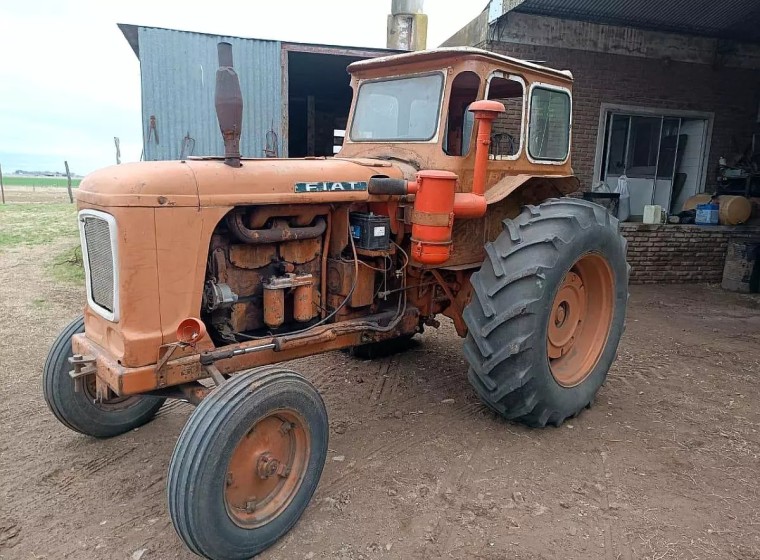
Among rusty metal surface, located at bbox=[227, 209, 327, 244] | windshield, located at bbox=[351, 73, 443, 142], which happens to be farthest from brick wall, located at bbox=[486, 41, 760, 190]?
rusty metal surface, located at bbox=[227, 209, 327, 244]

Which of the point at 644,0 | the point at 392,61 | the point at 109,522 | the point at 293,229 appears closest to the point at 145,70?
the point at 392,61

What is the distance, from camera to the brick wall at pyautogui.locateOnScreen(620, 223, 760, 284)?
27.9ft

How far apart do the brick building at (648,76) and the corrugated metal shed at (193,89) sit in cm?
305

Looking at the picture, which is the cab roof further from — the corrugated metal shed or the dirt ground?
the corrugated metal shed

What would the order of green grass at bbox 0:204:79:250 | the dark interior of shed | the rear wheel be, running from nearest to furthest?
the rear wheel, the dark interior of shed, green grass at bbox 0:204:79:250

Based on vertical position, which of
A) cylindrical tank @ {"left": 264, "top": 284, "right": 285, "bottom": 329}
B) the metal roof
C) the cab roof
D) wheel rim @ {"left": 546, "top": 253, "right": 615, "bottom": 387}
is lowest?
wheel rim @ {"left": 546, "top": 253, "right": 615, "bottom": 387}

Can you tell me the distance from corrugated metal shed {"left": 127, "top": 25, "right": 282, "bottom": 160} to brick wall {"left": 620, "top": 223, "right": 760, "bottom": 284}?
5287 millimetres

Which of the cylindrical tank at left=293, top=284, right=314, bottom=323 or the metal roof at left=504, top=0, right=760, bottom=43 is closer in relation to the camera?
the cylindrical tank at left=293, top=284, right=314, bottom=323

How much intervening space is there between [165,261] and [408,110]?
198cm

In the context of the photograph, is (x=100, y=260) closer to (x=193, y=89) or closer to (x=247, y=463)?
(x=247, y=463)

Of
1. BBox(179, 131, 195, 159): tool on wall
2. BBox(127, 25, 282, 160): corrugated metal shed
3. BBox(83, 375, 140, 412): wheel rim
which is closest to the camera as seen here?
BBox(83, 375, 140, 412): wheel rim

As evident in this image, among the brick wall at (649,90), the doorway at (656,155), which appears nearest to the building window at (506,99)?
the brick wall at (649,90)

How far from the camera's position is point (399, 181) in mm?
3344

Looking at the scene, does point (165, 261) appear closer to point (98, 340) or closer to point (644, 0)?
point (98, 340)
